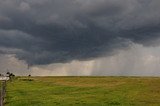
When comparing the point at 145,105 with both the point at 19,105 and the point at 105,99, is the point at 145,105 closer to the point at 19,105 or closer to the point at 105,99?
the point at 105,99

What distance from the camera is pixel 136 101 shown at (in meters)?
59.2

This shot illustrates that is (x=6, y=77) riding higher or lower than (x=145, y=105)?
higher

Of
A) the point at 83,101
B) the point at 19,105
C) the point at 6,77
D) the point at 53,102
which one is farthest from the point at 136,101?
the point at 6,77

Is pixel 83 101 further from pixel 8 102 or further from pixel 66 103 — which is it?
pixel 8 102

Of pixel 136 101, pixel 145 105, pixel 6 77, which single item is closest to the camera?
pixel 6 77

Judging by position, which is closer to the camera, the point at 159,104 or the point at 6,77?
the point at 6,77

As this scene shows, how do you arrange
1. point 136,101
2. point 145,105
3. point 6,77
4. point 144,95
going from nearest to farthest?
point 6,77 < point 145,105 < point 136,101 < point 144,95

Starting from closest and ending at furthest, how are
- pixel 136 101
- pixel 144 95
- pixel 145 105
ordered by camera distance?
pixel 145 105, pixel 136 101, pixel 144 95

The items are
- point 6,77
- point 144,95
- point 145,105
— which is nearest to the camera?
point 6,77

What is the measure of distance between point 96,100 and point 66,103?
5701 mm

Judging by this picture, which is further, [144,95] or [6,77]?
[144,95]

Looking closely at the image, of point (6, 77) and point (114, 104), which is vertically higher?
point (6, 77)

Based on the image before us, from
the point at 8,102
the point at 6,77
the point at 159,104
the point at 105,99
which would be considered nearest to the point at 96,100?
the point at 105,99

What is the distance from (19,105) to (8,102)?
4.62 m
